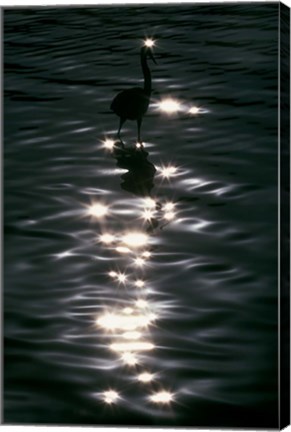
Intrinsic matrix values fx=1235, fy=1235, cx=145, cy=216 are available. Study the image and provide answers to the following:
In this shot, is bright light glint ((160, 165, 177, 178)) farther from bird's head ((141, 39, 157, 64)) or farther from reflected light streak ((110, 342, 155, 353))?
A: reflected light streak ((110, 342, 155, 353))

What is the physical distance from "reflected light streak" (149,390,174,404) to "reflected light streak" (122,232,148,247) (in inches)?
32.0

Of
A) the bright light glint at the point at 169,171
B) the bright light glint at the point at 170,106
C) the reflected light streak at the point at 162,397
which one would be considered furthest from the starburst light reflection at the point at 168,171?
the reflected light streak at the point at 162,397

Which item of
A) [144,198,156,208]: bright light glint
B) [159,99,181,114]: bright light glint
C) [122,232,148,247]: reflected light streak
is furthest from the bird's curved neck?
[122,232,148,247]: reflected light streak

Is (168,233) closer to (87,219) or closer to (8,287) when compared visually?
(87,219)

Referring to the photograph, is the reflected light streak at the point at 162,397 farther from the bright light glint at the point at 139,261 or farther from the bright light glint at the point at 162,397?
the bright light glint at the point at 139,261

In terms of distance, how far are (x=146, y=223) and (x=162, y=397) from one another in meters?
0.95

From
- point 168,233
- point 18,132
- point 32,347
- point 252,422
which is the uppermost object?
point 18,132

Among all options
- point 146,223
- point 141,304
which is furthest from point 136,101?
point 141,304

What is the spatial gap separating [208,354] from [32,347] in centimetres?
98

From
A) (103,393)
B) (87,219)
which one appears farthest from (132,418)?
(87,219)

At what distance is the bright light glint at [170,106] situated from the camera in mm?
6809

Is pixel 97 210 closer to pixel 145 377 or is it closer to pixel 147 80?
pixel 147 80

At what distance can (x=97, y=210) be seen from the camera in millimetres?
6824

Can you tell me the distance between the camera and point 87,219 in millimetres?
6828
